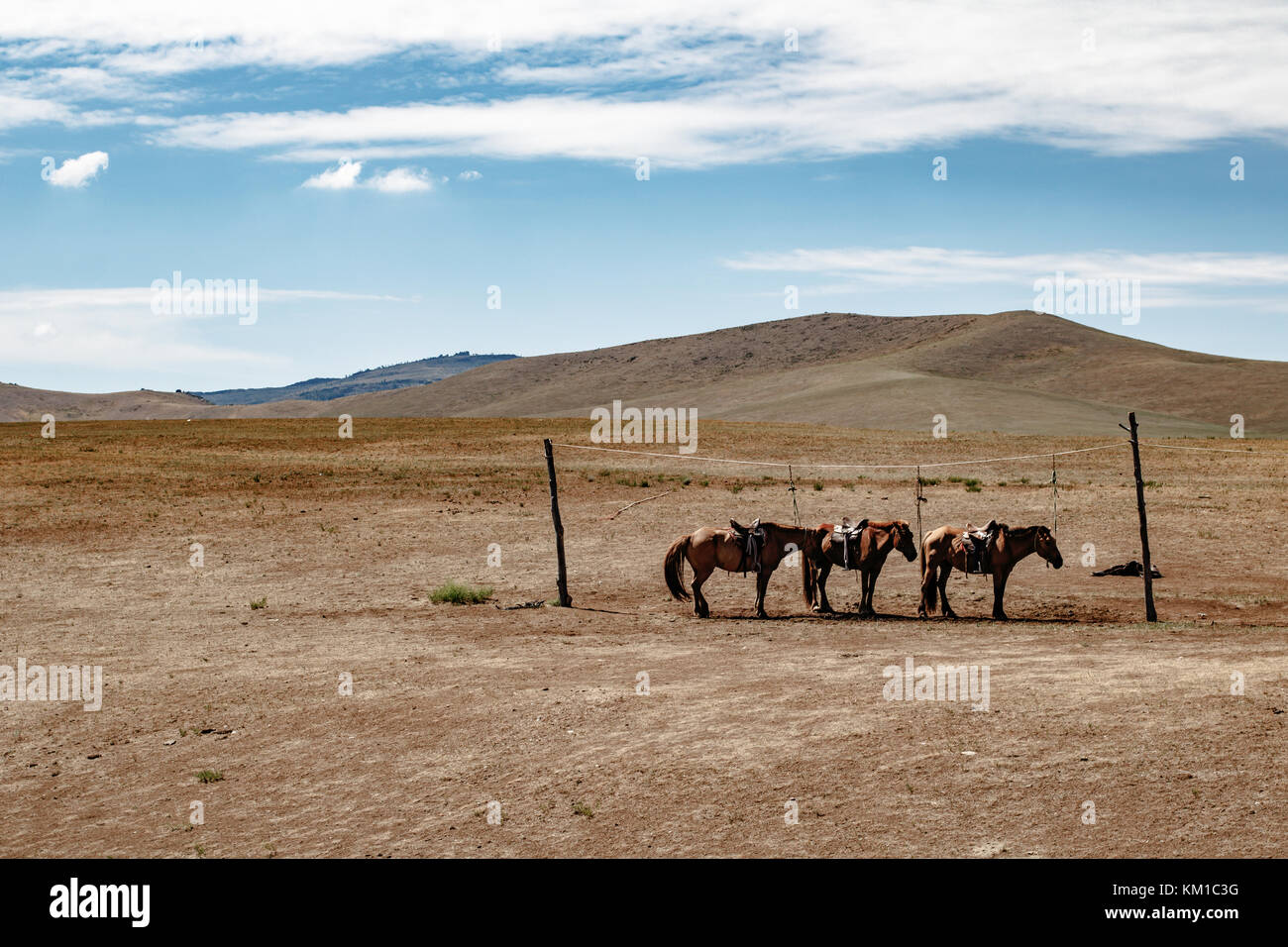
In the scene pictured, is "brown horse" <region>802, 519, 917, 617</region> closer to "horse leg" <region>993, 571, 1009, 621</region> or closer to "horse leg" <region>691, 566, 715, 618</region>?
"horse leg" <region>993, 571, 1009, 621</region>

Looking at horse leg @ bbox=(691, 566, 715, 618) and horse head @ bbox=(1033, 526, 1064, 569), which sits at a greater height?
horse head @ bbox=(1033, 526, 1064, 569)

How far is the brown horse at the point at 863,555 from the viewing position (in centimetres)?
1714

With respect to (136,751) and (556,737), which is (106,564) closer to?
(136,751)

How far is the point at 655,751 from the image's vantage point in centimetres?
955

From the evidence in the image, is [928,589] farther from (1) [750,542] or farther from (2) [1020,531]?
(1) [750,542]

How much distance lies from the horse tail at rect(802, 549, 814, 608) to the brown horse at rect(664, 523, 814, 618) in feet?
0.61

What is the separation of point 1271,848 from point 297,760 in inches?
325

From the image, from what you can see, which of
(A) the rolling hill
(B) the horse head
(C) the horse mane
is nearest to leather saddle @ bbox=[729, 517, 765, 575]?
(C) the horse mane

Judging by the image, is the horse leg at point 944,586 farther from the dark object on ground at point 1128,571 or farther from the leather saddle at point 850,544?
the dark object on ground at point 1128,571

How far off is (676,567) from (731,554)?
1.12m

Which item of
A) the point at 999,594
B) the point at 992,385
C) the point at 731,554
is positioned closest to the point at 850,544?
the point at 731,554

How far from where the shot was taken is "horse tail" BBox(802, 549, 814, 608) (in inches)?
680

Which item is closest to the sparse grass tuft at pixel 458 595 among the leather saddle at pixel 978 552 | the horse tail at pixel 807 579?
the horse tail at pixel 807 579
